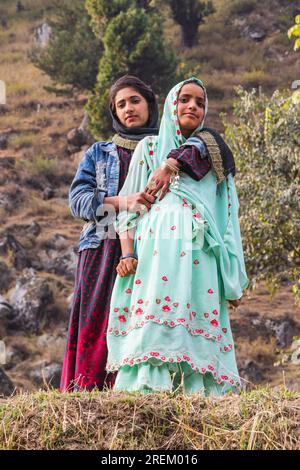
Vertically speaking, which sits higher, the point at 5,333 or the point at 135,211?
the point at 135,211

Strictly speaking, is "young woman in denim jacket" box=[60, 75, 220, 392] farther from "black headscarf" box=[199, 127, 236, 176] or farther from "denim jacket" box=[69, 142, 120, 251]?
"black headscarf" box=[199, 127, 236, 176]

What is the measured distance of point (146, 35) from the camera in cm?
2477

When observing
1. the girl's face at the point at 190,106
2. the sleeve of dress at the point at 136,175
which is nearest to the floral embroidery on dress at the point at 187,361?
the sleeve of dress at the point at 136,175

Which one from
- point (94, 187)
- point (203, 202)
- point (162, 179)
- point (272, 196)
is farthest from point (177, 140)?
point (272, 196)

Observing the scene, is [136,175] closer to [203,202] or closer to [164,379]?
[203,202]

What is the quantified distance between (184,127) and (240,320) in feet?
43.4

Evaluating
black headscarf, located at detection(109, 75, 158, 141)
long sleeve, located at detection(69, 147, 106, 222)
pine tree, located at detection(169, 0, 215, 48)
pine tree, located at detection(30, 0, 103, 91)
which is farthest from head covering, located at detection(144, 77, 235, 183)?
pine tree, located at detection(169, 0, 215, 48)

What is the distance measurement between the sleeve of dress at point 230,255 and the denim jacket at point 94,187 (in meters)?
0.67

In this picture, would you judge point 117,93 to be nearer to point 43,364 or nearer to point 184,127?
point 184,127

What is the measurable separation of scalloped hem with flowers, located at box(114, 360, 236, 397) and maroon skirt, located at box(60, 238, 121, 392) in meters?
0.32

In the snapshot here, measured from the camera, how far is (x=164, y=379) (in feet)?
14.8

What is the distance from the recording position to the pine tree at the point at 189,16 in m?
35.2
